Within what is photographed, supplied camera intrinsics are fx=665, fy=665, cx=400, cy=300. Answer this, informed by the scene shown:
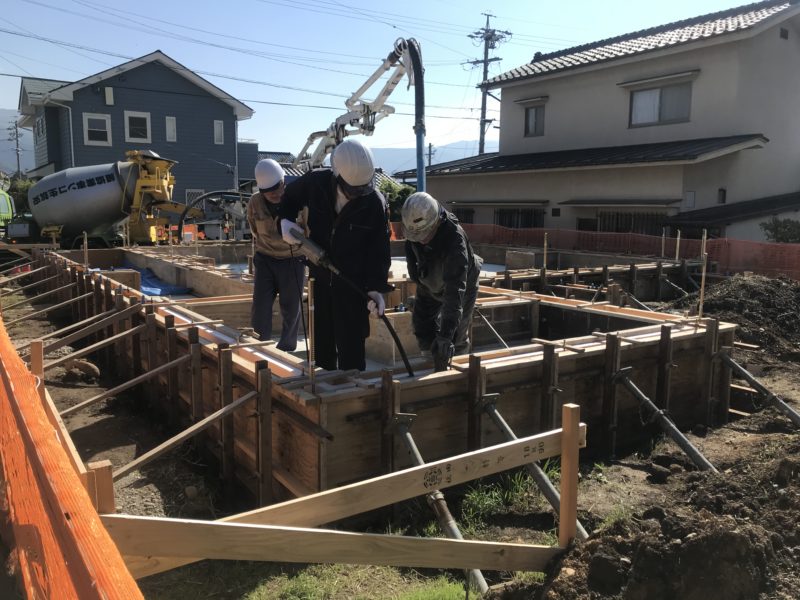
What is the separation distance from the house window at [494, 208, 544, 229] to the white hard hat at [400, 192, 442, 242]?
17.3m

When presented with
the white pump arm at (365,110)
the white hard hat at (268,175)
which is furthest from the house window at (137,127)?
the white hard hat at (268,175)

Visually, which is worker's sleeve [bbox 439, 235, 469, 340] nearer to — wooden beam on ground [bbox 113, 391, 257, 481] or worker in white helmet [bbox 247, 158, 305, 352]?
wooden beam on ground [bbox 113, 391, 257, 481]

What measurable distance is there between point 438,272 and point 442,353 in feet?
2.53

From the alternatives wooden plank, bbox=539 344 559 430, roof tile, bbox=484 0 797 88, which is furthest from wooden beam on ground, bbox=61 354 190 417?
roof tile, bbox=484 0 797 88

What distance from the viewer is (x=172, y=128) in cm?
2673

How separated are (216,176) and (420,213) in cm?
2481

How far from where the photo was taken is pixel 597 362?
5371 millimetres

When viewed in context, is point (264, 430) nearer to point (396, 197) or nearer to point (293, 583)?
point (293, 583)

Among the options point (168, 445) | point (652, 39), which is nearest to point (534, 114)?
point (652, 39)

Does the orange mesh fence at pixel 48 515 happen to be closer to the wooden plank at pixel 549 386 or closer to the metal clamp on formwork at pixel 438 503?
the metal clamp on formwork at pixel 438 503

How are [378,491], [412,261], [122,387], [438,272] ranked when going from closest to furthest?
[378,491], [122,387], [438,272], [412,261]

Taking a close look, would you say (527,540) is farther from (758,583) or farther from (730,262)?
(730,262)

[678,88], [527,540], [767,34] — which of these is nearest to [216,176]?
[678,88]

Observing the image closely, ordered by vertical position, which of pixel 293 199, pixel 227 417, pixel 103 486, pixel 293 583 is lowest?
pixel 293 583
